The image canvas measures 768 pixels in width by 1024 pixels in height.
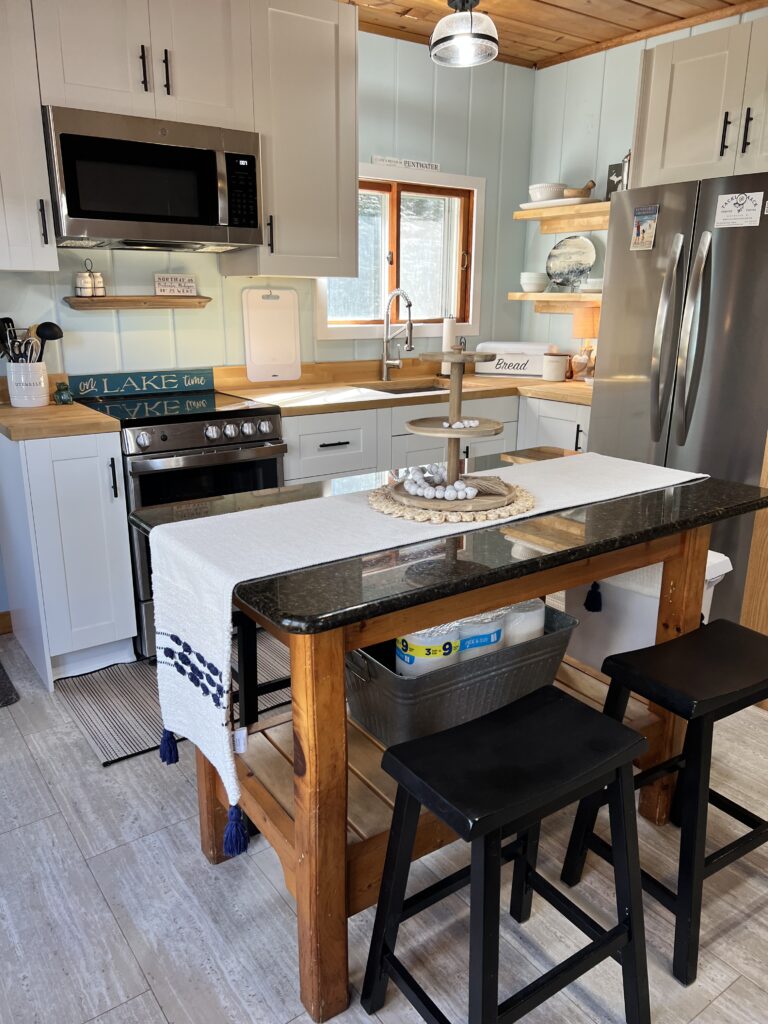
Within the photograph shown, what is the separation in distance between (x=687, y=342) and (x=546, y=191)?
1470 millimetres

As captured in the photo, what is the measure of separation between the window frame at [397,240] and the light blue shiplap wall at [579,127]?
39 centimetres

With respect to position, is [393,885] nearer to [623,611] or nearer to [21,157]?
[623,611]

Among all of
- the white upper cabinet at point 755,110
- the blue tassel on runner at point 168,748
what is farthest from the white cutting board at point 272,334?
the blue tassel on runner at point 168,748

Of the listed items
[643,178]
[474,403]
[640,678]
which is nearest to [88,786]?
[640,678]

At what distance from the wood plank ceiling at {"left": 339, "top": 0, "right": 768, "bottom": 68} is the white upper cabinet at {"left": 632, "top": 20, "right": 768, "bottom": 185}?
47cm

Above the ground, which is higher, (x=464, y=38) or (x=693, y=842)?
(x=464, y=38)

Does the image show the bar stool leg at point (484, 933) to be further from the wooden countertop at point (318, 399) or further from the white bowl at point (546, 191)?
the white bowl at point (546, 191)

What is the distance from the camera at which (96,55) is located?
2.61 metres

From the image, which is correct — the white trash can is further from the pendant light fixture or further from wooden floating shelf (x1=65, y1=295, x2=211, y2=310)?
wooden floating shelf (x1=65, y1=295, x2=211, y2=310)

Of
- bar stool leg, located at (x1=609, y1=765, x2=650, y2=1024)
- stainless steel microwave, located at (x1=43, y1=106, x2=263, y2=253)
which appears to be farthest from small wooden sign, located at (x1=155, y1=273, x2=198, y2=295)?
bar stool leg, located at (x1=609, y1=765, x2=650, y2=1024)

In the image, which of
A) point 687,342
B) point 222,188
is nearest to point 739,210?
point 687,342

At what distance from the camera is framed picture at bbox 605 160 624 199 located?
381 cm

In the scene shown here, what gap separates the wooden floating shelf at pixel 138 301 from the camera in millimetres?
3029

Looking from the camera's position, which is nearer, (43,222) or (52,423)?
(52,423)
